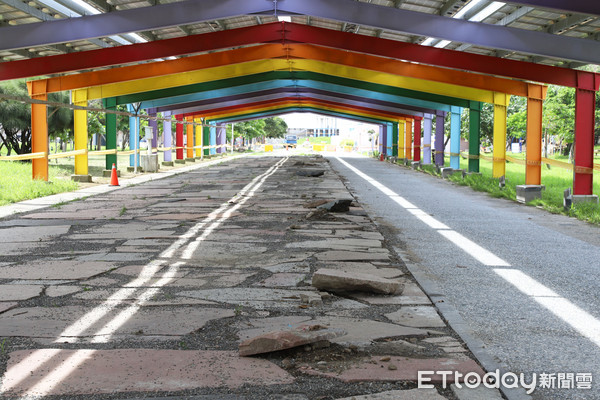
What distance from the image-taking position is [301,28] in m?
18.2

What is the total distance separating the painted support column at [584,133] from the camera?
1506cm

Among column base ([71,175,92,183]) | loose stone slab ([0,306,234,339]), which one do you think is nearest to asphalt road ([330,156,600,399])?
loose stone slab ([0,306,234,339])

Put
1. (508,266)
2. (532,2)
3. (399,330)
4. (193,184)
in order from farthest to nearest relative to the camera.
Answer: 1. (193,184)
2. (532,2)
3. (508,266)
4. (399,330)

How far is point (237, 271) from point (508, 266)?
3.01 metres

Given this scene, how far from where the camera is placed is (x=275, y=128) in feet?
386

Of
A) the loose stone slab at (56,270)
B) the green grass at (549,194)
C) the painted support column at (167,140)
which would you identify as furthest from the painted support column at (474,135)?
the loose stone slab at (56,270)

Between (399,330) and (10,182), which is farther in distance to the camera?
(10,182)

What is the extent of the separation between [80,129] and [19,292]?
17262 mm

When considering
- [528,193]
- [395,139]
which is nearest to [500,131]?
[528,193]

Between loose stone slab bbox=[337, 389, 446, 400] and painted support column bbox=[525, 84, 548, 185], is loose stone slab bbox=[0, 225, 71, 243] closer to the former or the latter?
loose stone slab bbox=[337, 389, 446, 400]

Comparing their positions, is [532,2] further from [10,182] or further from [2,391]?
[10,182]

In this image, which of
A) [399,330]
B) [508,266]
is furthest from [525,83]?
[399,330]

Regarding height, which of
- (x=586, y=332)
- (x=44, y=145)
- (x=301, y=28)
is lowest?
(x=586, y=332)

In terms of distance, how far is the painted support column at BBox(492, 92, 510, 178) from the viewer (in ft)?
70.6
